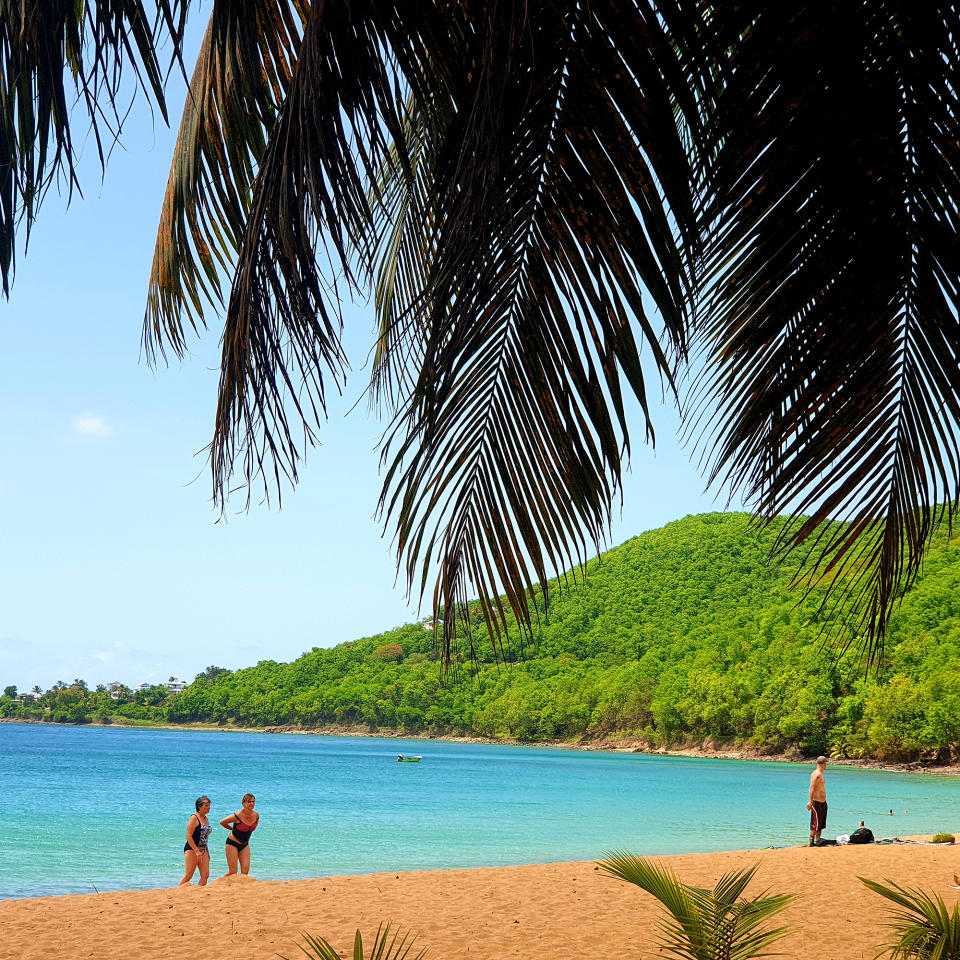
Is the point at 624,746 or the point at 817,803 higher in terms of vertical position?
the point at 817,803

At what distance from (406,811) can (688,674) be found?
43.2 meters

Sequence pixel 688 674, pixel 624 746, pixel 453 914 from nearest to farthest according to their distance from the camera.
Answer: pixel 453 914, pixel 688 674, pixel 624 746

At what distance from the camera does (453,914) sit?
9.52 metres

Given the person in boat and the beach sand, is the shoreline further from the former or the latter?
the person in boat

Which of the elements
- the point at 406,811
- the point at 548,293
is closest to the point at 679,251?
the point at 548,293

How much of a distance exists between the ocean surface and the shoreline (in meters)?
3.97

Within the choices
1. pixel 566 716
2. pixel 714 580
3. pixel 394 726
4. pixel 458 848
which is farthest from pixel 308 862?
pixel 394 726

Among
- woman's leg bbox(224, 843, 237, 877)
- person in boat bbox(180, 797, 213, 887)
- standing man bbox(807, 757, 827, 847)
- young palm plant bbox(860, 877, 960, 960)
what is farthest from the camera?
standing man bbox(807, 757, 827, 847)

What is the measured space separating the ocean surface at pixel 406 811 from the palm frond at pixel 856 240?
16.9 m

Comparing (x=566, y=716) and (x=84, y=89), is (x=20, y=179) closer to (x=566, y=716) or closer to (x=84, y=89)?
(x=84, y=89)

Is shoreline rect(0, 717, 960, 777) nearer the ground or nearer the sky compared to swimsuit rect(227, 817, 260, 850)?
nearer the ground

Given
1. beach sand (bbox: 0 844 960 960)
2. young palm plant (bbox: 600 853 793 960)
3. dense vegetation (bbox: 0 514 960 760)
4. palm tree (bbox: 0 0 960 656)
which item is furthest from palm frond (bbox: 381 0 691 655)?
dense vegetation (bbox: 0 514 960 760)

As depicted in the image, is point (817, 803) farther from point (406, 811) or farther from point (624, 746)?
point (624, 746)

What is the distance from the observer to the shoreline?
2238 inches
